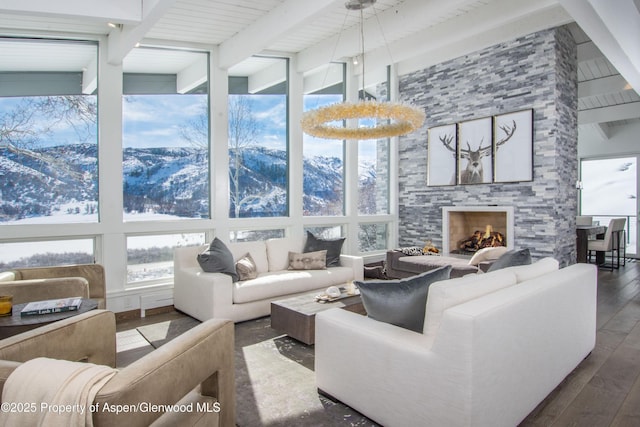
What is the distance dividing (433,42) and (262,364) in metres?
4.64

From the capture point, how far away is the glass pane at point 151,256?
182 inches

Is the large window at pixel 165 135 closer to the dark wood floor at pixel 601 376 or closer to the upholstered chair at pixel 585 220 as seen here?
the dark wood floor at pixel 601 376

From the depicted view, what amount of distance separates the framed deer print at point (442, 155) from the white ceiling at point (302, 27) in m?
1.18

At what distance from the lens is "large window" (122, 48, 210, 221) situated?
4707mm

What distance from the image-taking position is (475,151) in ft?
20.4

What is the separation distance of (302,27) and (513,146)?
11.8 ft

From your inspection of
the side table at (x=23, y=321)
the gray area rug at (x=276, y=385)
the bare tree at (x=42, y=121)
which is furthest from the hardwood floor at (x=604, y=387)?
the bare tree at (x=42, y=121)

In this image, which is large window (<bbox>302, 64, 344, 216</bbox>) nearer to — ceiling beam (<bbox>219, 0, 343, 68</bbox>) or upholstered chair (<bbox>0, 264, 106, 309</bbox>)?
ceiling beam (<bbox>219, 0, 343, 68</bbox>)

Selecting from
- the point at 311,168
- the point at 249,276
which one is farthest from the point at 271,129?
the point at 249,276

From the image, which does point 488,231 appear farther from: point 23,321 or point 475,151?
point 23,321

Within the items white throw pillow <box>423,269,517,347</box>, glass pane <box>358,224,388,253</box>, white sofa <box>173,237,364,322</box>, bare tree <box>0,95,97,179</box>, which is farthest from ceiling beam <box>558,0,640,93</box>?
bare tree <box>0,95,97,179</box>

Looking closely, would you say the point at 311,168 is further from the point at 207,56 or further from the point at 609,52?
the point at 609,52

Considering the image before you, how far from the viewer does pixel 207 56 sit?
5.26 metres

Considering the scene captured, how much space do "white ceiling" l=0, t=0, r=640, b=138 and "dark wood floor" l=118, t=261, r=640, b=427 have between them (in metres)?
2.80
